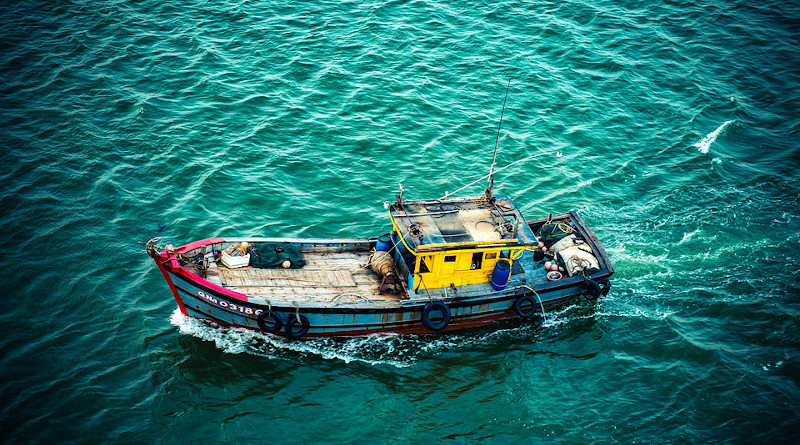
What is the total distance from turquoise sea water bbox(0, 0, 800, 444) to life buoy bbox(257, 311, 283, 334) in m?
0.88

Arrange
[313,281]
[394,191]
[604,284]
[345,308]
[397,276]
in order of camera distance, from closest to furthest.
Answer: [345,308] < [313,281] < [397,276] < [604,284] < [394,191]

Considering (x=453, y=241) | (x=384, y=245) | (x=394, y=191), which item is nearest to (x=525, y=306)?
(x=453, y=241)

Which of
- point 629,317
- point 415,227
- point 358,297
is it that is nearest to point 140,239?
point 358,297

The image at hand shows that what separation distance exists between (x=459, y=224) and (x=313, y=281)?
5158mm

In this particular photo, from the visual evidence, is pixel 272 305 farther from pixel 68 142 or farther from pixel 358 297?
pixel 68 142

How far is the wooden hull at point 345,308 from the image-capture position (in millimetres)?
18281

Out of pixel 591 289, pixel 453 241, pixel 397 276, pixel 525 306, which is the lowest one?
pixel 525 306

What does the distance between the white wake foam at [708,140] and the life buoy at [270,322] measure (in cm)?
2185

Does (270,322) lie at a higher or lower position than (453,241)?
lower

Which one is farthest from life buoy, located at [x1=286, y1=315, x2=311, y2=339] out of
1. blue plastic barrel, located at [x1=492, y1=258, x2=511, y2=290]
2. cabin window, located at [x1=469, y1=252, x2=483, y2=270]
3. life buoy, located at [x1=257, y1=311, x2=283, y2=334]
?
blue plastic barrel, located at [x1=492, y1=258, x2=511, y2=290]

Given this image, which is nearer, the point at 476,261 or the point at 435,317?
the point at 435,317

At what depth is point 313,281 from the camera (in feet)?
65.1

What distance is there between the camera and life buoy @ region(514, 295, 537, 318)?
65.8ft

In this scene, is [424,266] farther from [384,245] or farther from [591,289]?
[591,289]
